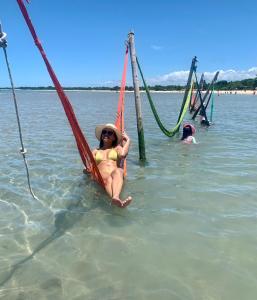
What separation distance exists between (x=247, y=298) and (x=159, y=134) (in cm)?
1165

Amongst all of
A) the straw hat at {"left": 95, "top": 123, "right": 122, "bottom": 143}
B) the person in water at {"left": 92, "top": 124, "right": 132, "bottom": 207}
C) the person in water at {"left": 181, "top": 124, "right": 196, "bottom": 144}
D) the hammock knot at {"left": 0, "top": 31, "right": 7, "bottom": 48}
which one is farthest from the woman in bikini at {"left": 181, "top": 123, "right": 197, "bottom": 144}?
Answer: the hammock knot at {"left": 0, "top": 31, "right": 7, "bottom": 48}

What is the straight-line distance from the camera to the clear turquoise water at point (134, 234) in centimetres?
398

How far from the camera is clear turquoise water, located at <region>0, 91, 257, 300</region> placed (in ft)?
13.1

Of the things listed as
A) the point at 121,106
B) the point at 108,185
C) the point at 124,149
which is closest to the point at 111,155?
the point at 124,149

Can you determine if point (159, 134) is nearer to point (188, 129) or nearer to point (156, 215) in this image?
point (188, 129)

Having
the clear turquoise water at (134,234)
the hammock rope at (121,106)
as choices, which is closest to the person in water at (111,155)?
the clear turquoise water at (134,234)

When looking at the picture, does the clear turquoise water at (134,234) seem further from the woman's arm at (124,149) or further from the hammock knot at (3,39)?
the hammock knot at (3,39)

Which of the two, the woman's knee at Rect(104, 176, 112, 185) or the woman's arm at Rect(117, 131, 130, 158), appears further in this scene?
the woman's arm at Rect(117, 131, 130, 158)

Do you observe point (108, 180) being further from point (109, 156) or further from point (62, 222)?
point (62, 222)

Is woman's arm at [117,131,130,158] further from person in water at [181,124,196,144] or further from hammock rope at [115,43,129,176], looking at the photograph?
person in water at [181,124,196,144]

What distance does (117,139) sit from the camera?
23.6 ft

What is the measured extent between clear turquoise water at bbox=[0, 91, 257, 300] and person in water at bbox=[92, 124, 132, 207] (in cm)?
36

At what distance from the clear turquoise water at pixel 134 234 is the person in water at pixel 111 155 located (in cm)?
36

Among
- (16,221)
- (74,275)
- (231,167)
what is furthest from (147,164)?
(74,275)
